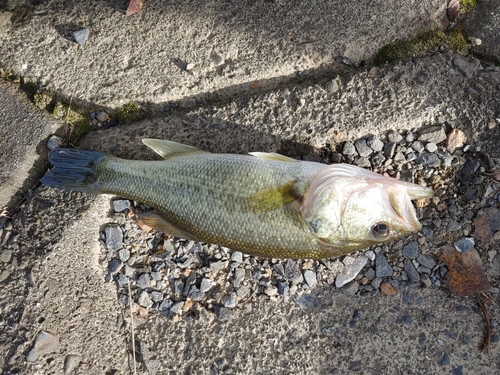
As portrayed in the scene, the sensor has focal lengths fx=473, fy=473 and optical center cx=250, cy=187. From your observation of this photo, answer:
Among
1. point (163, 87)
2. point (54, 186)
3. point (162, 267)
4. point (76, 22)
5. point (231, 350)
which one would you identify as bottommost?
point (231, 350)

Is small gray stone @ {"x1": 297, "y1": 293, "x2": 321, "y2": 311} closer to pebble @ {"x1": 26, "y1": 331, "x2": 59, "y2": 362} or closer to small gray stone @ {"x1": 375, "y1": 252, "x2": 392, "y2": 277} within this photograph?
small gray stone @ {"x1": 375, "y1": 252, "x2": 392, "y2": 277}

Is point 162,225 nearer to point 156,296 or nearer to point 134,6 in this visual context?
point 156,296

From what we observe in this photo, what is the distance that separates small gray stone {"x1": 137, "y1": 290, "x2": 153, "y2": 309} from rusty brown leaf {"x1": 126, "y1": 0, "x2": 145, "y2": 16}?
2.47 metres

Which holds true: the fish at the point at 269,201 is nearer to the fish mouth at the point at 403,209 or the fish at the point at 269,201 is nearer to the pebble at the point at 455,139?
the fish mouth at the point at 403,209

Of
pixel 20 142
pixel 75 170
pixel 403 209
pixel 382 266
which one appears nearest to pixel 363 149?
pixel 403 209

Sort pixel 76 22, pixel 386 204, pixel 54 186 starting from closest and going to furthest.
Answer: pixel 386 204 → pixel 54 186 → pixel 76 22

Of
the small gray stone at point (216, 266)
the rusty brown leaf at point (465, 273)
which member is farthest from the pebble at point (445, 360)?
the small gray stone at point (216, 266)

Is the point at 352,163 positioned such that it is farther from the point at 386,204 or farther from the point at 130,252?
the point at 130,252

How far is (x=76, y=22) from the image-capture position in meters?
4.21

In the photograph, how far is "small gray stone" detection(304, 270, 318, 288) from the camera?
4055 mm

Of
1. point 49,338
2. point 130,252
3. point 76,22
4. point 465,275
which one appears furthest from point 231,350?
point 76,22

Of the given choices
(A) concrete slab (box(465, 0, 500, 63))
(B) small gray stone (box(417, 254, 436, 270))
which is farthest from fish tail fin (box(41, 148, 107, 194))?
(A) concrete slab (box(465, 0, 500, 63))

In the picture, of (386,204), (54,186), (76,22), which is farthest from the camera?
(76,22)

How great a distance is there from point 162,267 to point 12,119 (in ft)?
6.10
